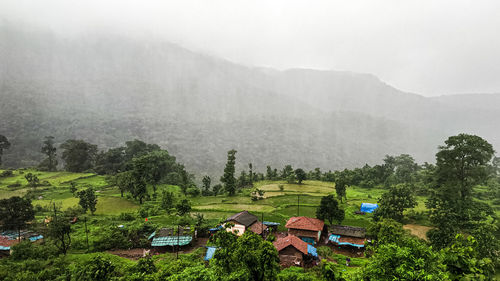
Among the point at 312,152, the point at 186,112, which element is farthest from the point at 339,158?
the point at 186,112

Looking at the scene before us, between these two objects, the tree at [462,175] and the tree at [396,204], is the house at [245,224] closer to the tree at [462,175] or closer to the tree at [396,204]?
the tree at [396,204]

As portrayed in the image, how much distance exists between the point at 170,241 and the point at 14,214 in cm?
1920

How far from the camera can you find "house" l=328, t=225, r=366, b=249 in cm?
2872

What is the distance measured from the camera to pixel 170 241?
93.1 ft

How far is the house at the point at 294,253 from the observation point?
82.7ft

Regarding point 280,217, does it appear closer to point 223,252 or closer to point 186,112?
point 223,252

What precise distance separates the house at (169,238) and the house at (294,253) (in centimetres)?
1118

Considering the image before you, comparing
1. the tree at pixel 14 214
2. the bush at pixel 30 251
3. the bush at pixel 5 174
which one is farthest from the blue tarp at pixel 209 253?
the bush at pixel 5 174

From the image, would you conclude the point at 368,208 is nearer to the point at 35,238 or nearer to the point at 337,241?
the point at 337,241

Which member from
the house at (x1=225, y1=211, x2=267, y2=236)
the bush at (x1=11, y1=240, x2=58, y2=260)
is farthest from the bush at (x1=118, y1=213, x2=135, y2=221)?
the house at (x1=225, y1=211, x2=267, y2=236)

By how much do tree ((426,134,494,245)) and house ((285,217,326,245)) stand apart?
1390 centimetres

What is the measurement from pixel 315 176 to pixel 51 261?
66.7 meters

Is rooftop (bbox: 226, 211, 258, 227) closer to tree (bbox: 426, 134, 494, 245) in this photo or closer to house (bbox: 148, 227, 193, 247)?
house (bbox: 148, 227, 193, 247)

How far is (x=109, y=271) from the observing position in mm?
13523
